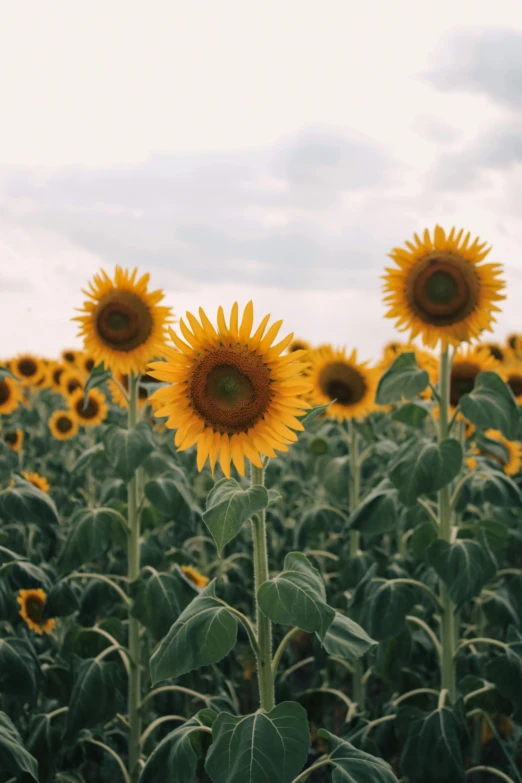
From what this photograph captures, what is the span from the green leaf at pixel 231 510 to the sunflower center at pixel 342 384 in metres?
2.90

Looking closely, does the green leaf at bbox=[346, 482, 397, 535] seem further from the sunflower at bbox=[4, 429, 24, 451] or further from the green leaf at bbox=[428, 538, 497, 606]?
the sunflower at bbox=[4, 429, 24, 451]

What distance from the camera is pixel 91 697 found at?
3631mm

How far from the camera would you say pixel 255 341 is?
2527 millimetres

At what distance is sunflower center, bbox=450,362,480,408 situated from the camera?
16.3 ft

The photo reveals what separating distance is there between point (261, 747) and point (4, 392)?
7.34 m

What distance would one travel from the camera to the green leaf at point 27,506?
414cm

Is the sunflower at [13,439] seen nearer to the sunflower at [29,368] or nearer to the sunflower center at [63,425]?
the sunflower center at [63,425]

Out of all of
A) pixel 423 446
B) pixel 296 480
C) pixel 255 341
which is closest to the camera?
pixel 255 341

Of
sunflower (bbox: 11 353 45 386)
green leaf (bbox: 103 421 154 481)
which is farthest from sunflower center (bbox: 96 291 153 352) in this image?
sunflower (bbox: 11 353 45 386)

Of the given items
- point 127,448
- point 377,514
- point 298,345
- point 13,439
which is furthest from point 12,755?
point 298,345

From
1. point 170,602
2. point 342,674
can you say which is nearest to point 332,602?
point 342,674

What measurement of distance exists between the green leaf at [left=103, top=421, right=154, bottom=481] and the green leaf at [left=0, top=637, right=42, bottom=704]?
3.23ft

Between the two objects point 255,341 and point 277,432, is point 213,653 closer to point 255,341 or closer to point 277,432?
point 277,432

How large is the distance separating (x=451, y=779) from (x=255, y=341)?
225 cm
